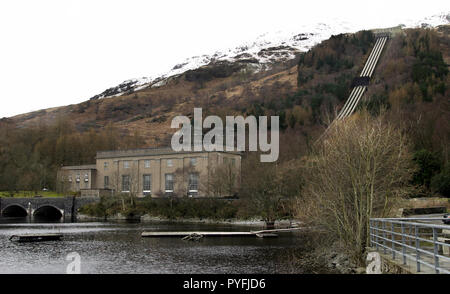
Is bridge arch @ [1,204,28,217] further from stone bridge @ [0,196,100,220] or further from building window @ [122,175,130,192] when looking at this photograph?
building window @ [122,175,130,192]

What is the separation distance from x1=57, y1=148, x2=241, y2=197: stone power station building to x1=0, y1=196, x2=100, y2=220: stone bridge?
483 cm

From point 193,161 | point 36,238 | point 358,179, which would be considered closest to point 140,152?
point 193,161

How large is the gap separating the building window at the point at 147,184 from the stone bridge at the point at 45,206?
31.3 feet

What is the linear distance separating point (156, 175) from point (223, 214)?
2582 cm

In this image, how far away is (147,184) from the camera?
83.6 metres

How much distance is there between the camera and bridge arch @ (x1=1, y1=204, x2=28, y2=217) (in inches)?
3264

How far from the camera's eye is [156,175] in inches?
3238

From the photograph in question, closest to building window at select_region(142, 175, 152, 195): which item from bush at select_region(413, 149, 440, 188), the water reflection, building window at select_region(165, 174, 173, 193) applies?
building window at select_region(165, 174, 173, 193)

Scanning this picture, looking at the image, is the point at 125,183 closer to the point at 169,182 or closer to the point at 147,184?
the point at 147,184

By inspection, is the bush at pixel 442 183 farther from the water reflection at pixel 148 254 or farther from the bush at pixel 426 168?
the water reflection at pixel 148 254

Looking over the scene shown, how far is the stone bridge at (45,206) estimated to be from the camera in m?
77.2
